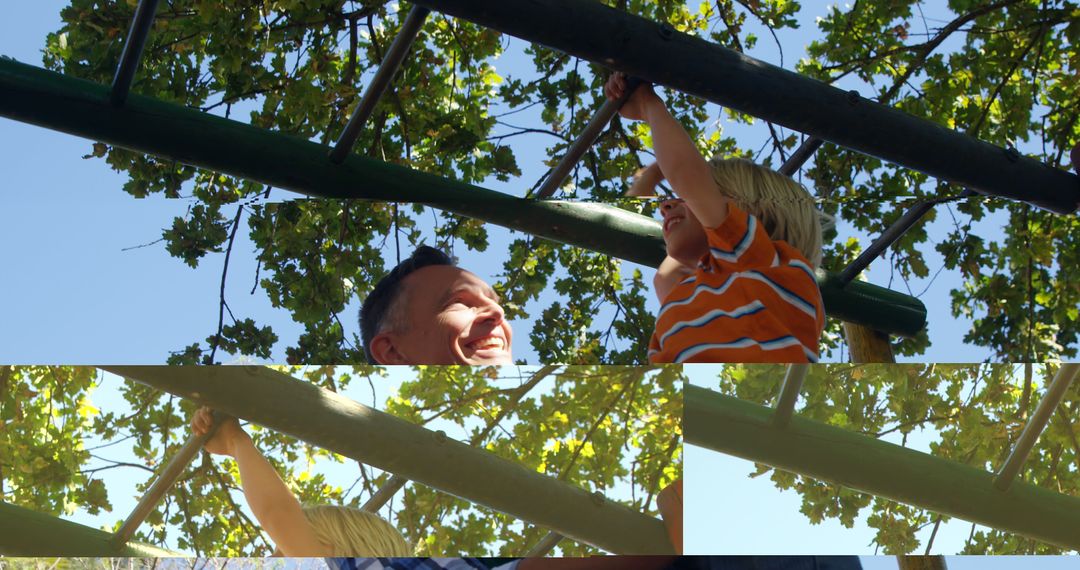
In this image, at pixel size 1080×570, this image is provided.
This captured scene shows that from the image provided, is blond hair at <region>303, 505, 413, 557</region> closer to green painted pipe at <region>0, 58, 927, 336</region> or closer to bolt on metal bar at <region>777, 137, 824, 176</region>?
green painted pipe at <region>0, 58, 927, 336</region>

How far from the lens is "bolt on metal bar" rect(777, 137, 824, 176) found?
273cm

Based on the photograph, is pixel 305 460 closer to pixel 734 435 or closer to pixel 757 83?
pixel 734 435

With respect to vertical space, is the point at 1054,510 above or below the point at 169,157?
below

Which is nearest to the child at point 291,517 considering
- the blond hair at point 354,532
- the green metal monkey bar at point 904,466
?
the blond hair at point 354,532

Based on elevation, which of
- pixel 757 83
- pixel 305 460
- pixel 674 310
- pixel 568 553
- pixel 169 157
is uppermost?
pixel 757 83

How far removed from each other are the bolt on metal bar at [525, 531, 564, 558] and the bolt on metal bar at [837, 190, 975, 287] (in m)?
1.49

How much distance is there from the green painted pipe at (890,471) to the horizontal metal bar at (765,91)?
0.94 m

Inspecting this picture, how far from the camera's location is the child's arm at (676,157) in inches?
96.0

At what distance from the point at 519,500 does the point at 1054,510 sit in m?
0.82

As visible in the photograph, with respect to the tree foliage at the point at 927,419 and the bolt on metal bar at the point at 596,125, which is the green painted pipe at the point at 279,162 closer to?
the bolt on metal bar at the point at 596,125

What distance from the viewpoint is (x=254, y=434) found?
1.60 metres

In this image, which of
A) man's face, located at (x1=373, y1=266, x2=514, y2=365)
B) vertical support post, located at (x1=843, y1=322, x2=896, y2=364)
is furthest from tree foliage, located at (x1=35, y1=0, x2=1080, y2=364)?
man's face, located at (x1=373, y1=266, x2=514, y2=365)

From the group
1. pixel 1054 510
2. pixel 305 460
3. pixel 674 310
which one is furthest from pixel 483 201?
pixel 1054 510

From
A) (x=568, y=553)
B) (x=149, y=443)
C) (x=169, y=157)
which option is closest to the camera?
(x=568, y=553)
